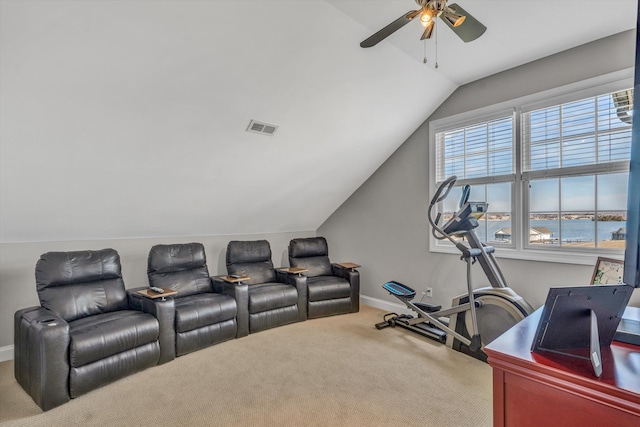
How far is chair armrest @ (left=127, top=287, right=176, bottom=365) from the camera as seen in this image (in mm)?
3027

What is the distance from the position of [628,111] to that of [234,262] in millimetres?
4347

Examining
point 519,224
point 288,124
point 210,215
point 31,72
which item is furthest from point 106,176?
point 519,224

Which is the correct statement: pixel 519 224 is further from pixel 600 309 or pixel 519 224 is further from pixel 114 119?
pixel 114 119

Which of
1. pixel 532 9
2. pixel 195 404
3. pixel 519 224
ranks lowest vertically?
pixel 195 404

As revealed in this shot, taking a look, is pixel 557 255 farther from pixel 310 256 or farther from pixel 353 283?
pixel 310 256

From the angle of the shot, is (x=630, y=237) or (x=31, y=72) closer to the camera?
(x=630, y=237)

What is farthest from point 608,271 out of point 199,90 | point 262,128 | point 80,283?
point 80,283

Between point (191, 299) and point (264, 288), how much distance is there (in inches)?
35.2

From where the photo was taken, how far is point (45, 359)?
2.29 m

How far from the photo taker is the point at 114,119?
2.55m

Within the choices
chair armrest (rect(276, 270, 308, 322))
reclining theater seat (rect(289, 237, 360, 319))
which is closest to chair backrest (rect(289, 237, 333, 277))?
reclining theater seat (rect(289, 237, 360, 319))

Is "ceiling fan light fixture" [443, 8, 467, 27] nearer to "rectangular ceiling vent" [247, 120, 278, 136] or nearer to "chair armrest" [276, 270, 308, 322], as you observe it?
"rectangular ceiling vent" [247, 120, 278, 136]

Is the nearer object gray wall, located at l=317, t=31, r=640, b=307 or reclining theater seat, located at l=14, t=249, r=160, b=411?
reclining theater seat, located at l=14, t=249, r=160, b=411

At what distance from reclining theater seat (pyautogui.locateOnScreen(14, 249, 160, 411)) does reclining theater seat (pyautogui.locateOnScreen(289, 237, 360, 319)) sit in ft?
6.55
